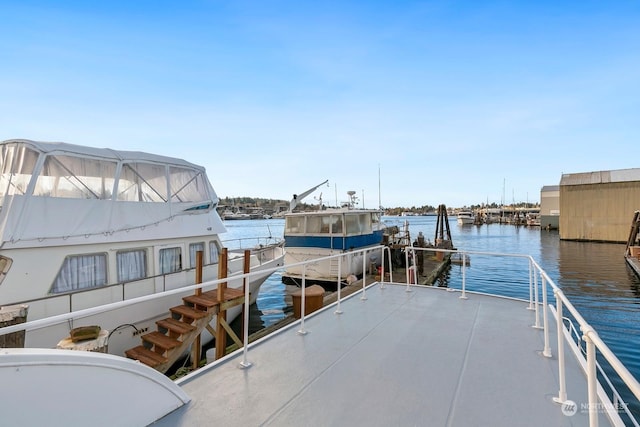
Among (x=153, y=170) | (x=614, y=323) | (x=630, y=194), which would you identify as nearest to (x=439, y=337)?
(x=153, y=170)

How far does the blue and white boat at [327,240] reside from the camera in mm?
13609

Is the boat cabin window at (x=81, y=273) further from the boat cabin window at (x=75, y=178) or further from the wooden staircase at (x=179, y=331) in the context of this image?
the wooden staircase at (x=179, y=331)

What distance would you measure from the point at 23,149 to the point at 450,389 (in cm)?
780

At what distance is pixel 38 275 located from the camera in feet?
18.0

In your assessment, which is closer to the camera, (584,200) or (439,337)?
(439,337)

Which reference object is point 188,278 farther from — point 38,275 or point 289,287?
point 289,287

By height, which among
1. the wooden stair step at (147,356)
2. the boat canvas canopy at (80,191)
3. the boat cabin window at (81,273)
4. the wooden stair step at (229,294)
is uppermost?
the boat canvas canopy at (80,191)

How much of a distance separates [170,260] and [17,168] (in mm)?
3265

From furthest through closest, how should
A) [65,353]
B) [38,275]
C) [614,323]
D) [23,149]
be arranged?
1. [614,323]
2. [23,149]
3. [38,275]
4. [65,353]

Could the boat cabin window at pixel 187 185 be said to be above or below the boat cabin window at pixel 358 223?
above

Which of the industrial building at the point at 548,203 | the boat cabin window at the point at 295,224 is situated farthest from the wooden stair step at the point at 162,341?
the industrial building at the point at 548,203

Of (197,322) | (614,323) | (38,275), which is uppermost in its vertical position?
(38,275)

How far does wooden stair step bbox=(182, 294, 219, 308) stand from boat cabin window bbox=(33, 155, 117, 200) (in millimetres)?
2763

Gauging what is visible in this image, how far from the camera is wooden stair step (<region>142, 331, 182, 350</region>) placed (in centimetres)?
558
